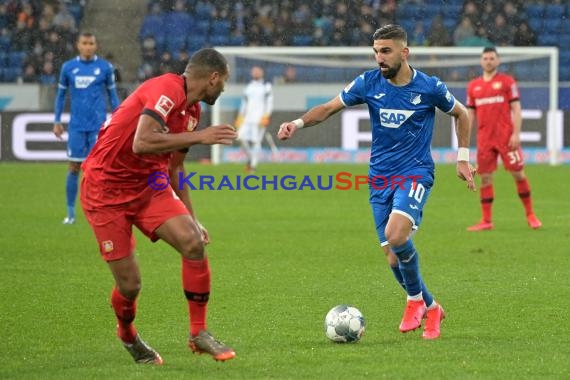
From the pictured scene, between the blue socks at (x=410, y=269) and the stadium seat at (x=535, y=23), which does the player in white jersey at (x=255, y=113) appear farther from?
the blue socks at (x=410, y=269)

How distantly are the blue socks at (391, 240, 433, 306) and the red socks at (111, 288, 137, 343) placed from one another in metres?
1.97

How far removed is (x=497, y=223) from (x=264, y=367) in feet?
30.3

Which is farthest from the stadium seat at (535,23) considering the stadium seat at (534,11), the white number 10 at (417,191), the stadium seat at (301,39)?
the white number 10 at (417,191)

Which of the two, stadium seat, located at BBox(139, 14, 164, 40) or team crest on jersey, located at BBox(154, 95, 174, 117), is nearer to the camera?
team crest on jersey, located at BBox(154, 95, 174, 117)

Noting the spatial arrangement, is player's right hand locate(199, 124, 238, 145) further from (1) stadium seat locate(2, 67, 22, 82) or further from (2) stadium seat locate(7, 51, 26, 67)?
(2) stadium seat locate(7, 51, 26, 67)

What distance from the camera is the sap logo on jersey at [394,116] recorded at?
8016 mm

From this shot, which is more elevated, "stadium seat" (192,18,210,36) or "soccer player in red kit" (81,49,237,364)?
"stadium seat" (192,18,210,36)

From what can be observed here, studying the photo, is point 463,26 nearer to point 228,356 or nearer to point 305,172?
point 305,172

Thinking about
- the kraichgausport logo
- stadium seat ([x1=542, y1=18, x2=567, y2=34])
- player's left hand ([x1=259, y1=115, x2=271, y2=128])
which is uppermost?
stadium seat ([x1=542, y1=18, x2=567, y2=34])

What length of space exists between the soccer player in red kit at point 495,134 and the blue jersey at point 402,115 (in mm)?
6573


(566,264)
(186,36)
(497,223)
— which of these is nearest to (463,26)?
(186,36)

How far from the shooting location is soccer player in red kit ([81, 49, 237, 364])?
654 cm

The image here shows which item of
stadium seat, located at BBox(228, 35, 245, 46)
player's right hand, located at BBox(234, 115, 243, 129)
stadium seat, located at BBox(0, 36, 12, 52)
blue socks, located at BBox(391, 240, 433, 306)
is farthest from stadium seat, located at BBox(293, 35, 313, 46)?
blue socks, located at BBox(391, 240, 433, 306)

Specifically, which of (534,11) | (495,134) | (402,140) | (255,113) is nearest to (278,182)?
(255,113)
